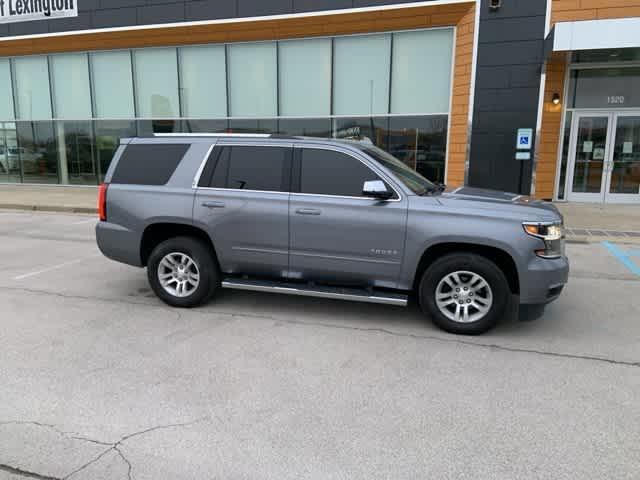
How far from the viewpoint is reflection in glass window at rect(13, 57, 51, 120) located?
63.6ft

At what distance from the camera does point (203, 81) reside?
17203 mm

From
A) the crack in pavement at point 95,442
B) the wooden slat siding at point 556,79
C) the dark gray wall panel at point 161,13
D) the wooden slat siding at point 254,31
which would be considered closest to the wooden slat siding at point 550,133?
the wooden slat siding at point 556,79

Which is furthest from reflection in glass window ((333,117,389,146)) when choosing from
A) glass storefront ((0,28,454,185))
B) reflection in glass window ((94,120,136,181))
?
reflection in glass window ((94,120,136,181))

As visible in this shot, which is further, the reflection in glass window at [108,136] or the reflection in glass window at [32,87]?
the reflection in glass window at [32,87]

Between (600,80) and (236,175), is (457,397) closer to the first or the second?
(236,175)

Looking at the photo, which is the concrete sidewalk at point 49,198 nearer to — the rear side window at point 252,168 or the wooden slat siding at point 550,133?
the rear side window at point 252,168

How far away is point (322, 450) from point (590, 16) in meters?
13.8

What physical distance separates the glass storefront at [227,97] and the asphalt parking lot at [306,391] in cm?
1029

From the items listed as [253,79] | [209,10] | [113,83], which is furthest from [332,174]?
[113,83]

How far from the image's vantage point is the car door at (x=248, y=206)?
17.3 ft

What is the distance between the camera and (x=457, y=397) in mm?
3652

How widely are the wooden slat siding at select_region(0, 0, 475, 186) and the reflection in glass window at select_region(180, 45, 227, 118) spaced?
1.36 ft

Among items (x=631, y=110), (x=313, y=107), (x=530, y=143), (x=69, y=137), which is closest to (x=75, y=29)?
(x=69, y=137)

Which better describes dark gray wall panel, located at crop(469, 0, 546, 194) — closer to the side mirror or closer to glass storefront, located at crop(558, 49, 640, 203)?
glass storefront, located at crop(558, 49, 640, 203)
